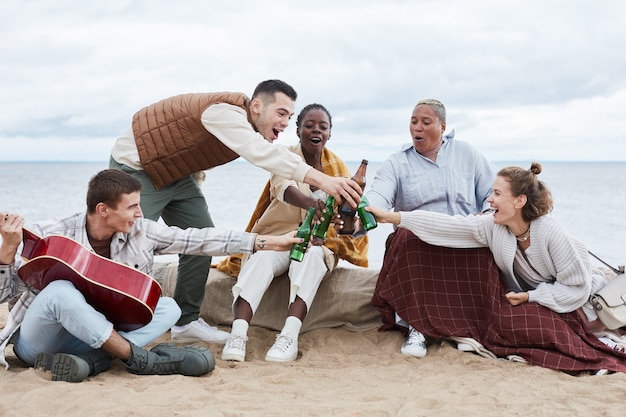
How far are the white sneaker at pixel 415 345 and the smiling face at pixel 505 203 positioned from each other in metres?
0.80

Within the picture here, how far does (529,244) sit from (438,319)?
671 millimetres

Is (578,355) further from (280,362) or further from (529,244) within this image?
(280,362)

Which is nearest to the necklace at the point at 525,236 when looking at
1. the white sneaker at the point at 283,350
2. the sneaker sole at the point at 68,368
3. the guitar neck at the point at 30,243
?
the white sneaker at the point at 283,350

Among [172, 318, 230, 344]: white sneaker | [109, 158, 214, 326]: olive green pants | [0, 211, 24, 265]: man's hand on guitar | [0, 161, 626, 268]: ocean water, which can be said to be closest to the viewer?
[0, 211, 24, 265]: man's hand on guitar

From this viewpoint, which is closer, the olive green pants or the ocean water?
the olive green pants

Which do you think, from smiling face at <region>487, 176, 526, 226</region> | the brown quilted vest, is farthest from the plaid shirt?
smiling face at <region>487, 176, 526, 226</region>

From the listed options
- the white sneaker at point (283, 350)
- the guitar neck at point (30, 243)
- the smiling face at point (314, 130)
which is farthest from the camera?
the smiling face at point (314, 130)

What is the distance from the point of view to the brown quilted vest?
422cm

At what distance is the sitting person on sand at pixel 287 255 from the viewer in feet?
13.4

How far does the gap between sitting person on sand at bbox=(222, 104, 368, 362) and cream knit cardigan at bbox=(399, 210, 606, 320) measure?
2.05 feet

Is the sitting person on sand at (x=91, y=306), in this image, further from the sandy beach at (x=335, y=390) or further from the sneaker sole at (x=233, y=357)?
the sneaker sole at (x=233, y=357)

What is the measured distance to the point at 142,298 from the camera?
337 cm

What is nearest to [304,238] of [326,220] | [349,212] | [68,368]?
[326,220]

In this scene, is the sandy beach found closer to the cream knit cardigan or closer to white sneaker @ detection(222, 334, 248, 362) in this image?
white sneaker @ detection(222, 334, 248, 362)
